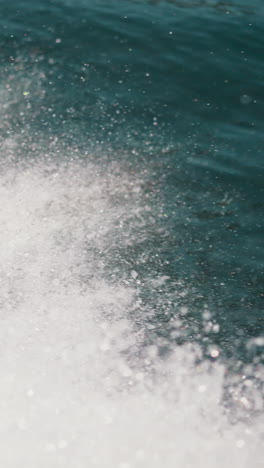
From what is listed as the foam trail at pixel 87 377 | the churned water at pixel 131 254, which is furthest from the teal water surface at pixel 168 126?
the foam trail at pixel 87 377

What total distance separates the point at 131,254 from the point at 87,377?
4.82 feet

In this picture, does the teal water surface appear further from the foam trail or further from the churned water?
the foam trail

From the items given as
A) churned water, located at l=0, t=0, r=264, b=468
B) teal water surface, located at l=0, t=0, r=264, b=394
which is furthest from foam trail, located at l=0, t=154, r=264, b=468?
teal water surface, located at l=0, t=0, r=264, b=394

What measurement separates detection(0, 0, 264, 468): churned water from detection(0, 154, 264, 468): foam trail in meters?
0.01

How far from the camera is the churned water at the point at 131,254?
122 inches

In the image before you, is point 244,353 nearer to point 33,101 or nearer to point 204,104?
point 204,104

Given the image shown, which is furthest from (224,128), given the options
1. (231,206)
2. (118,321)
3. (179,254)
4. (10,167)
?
(118,321)

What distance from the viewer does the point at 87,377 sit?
3.37m

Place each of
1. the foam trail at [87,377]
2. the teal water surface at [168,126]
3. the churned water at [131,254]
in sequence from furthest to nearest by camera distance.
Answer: the teal water surface at [168,126] < the churned water at [131,254] < the foam trail at [87,377]

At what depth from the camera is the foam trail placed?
2959mm

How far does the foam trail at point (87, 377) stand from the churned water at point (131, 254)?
0.01 m

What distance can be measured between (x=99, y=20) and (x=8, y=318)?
7.78 metres

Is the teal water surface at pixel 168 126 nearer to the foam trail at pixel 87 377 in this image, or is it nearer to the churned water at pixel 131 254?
the churned water at pixel 131 254

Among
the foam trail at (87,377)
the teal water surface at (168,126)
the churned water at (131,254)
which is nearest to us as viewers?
the foam trail at (87,377)
